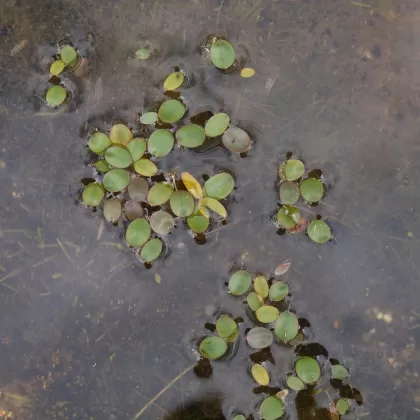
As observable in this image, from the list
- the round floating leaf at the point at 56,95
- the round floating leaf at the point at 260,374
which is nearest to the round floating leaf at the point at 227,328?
the round floating leaf at the point at 260,374

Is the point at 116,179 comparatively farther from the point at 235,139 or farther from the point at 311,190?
the point at 311,190

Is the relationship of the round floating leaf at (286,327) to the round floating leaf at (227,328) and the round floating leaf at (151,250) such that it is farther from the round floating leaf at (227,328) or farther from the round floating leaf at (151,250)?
the round floating leaf at (151,250)

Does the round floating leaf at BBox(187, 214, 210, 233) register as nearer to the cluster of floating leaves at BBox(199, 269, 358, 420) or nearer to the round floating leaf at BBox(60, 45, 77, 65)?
the cluster of floating leaves at BBox(199, 269, 358, 420)

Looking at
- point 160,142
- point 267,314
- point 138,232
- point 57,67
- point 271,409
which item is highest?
point 57,67

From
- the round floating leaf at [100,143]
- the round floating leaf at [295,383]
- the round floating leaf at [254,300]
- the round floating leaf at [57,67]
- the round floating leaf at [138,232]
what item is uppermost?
the round floating leaf at [57,67]

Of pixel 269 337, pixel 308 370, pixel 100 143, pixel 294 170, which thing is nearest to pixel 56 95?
pixel 100 143

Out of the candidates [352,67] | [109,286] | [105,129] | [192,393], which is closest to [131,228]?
[109,286]

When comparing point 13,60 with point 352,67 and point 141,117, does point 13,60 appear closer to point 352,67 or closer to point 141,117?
point 141,117
